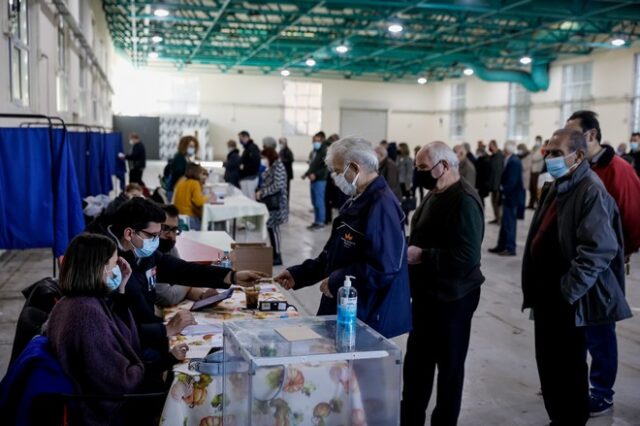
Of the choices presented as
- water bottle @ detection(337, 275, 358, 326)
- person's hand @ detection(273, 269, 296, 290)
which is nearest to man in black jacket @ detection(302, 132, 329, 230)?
person's hand @ detection(273, 269, 296, 290)

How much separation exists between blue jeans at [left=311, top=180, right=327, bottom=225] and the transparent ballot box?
8435 millimetres

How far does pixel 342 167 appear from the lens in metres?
3.01

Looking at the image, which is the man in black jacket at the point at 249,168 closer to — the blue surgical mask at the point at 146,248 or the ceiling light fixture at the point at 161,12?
the ceiling light fixture at the point at 161,12

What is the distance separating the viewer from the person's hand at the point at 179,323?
284 cm

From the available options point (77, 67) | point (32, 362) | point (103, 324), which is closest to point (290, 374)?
point (103, 324)

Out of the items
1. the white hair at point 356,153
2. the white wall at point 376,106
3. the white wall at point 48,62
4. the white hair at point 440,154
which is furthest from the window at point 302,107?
the white hair at point 356,153

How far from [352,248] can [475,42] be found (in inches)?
735

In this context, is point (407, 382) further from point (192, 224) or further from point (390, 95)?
point (390, 95)

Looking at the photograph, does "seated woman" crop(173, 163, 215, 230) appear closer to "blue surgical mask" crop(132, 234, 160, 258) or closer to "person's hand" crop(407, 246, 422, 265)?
"blue surgical mask" crop(132, 234, 160, 258)

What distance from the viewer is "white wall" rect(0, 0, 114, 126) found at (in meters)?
6.61

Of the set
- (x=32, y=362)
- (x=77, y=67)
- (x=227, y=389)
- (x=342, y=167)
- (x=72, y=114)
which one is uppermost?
(x=77, y=67)

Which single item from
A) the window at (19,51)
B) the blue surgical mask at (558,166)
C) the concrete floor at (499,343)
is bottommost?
the concrete floor at (499,343)

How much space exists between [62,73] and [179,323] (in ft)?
29.9

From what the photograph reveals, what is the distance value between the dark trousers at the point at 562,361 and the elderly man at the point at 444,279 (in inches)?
16.5
